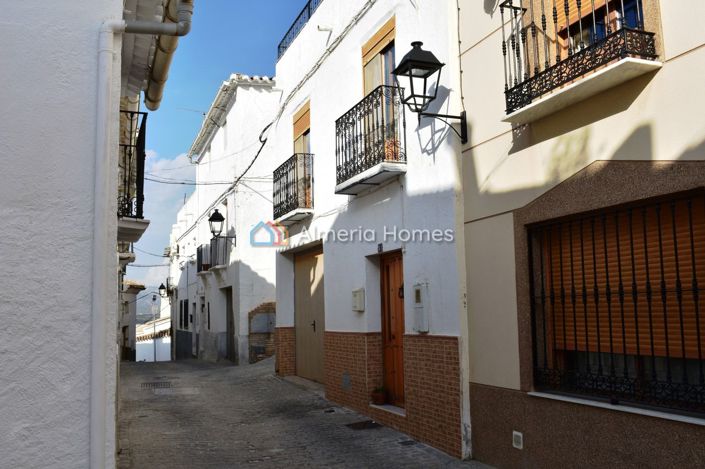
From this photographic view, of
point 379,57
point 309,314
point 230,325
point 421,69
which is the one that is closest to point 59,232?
point 421,69

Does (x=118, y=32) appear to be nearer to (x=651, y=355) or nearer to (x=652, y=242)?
(x=652, y=242)

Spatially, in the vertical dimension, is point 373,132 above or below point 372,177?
above

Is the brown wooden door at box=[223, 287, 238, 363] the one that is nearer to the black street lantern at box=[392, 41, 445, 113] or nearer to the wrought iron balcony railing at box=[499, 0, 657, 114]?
the black street lantern at box=[392, 41, 445, 113]

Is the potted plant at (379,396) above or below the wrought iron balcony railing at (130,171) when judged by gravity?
below

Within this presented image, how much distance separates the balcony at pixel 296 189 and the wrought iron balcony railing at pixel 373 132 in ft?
6.50

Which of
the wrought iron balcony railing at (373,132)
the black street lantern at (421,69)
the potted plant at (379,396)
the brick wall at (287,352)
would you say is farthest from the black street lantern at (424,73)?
the brick wall at (287,352)

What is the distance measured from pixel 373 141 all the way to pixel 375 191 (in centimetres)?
78

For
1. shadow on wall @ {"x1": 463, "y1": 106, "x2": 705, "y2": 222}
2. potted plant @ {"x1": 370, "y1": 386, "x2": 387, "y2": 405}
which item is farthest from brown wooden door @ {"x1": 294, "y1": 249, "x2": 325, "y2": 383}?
shadow on wall @ {"x1": 463, "y1": 106, "x2": 705, "y2": 222}

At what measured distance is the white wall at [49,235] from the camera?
370 centimetres

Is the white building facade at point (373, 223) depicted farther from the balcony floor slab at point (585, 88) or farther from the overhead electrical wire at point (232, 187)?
the overhead electrical wire at point (232, 187)

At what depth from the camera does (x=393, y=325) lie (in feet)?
29.1

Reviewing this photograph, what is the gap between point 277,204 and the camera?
42.2ft

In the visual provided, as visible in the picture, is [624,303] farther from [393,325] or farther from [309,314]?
[309,314]

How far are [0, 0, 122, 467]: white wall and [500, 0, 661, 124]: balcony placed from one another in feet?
11.8
